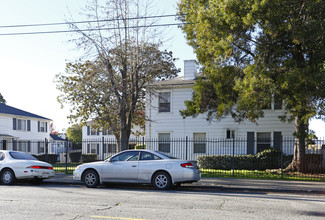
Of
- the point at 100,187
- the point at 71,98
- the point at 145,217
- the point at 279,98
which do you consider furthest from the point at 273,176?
the point at 71,98

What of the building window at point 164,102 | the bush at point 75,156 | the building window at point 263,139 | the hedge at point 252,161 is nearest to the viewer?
the hedge at point 252,161

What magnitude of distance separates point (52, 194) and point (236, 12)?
10779 millimetres

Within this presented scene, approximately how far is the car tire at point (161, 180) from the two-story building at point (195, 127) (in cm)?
1229

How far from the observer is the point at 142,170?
42.7ft

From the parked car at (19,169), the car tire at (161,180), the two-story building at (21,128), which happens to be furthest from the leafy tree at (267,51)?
the two-story building at (21,128)

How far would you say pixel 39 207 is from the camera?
29.5 ft

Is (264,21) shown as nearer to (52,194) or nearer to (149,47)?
(149,47)

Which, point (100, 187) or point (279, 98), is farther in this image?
point (279, 98)

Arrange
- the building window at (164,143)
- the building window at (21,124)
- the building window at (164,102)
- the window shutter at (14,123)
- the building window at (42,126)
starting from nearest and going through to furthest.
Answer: the building window at (164,143) → the building window at (164,102) → the window shutter at (14,123) → the building window at (21,124) → the building window at (42,126)

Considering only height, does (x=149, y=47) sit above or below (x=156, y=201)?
above

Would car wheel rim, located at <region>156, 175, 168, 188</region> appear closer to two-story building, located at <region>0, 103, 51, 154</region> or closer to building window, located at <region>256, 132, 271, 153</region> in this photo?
building window, located at <region>256, 132, 271, 153</region>

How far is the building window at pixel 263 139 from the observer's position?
24938 millimetres

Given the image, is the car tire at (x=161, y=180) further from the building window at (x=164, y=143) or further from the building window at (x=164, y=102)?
the building window at (x=164, y=102)

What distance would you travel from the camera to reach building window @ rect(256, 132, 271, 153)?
982 inches
